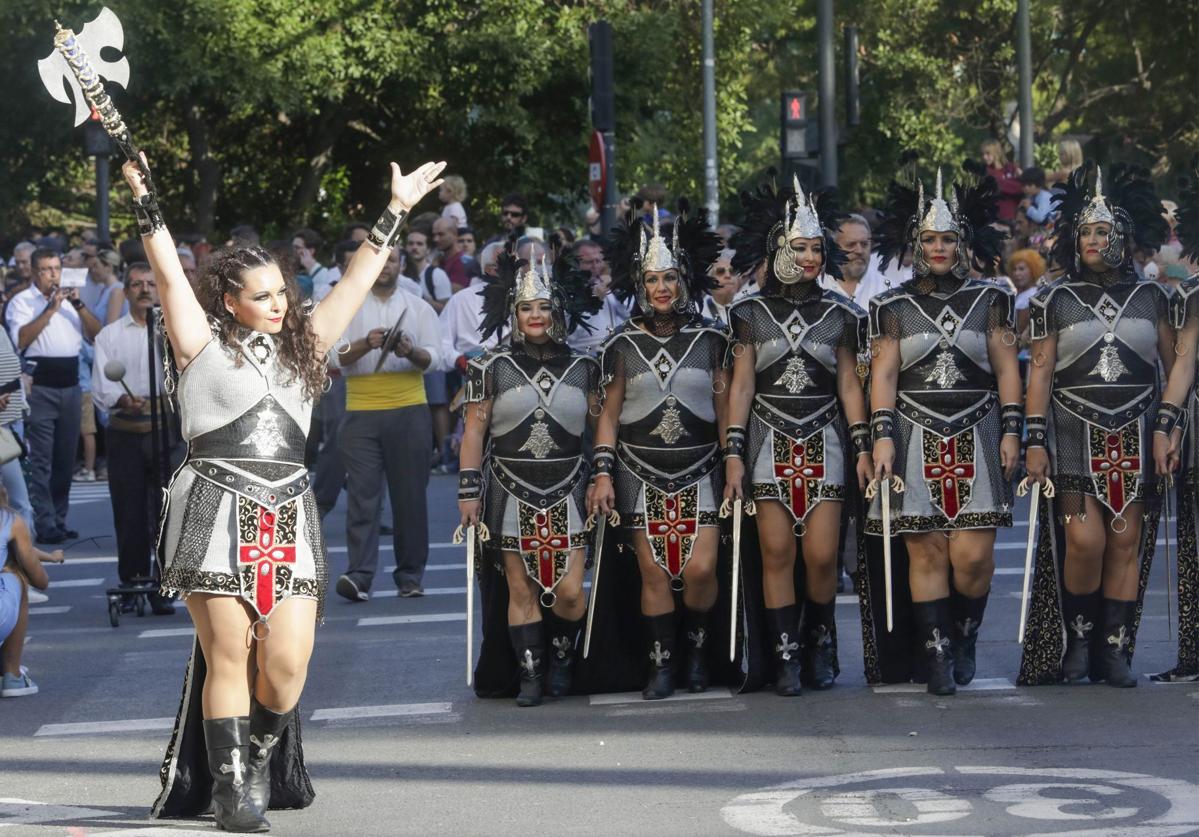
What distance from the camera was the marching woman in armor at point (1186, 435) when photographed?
8.69m

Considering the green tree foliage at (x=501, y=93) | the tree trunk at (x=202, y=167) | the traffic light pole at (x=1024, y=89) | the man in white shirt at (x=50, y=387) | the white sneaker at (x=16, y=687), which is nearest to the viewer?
the white sneaker at (x=16, y=687)

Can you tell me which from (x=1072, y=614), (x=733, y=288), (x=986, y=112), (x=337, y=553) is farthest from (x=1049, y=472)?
(x=986, y=112)

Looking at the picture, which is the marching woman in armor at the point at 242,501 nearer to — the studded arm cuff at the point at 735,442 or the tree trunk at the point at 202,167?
the studded arm cuff at the point at 735,442

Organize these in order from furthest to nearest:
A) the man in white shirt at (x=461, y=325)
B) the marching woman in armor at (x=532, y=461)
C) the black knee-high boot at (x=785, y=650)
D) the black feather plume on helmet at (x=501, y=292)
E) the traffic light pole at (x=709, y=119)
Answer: the traffic light pole at (x=709, y=119), the man in white shirt at (x=461, y=325), the black feather plume on helmet at (x=501, y=292), the marching woman in armor at (x=532, y=461), the black knee-high boot at (x=785, y=650)

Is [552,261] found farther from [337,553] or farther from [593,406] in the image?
[337,553]

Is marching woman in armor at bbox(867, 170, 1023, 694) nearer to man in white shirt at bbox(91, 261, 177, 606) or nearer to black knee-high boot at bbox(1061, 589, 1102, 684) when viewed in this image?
black knee-high boot at bbox(1061, 589, 1102, 684)

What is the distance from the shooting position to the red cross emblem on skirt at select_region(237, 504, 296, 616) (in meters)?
6.66

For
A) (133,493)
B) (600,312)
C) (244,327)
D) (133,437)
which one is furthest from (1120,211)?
(133,493)

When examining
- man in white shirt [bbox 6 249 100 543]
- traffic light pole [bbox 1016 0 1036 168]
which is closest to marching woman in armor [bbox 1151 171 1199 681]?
man in white shirt [bbox 6 249 100 543]

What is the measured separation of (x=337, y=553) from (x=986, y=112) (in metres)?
25.7

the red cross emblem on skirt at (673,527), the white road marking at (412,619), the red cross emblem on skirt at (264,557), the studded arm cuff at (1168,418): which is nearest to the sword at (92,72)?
the red cross emblem on skirt at (264,557)

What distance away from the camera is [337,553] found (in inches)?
573

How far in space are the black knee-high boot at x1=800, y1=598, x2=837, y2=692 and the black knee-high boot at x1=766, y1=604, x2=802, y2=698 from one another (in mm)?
135

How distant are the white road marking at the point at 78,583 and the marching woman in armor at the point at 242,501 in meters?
7.13
